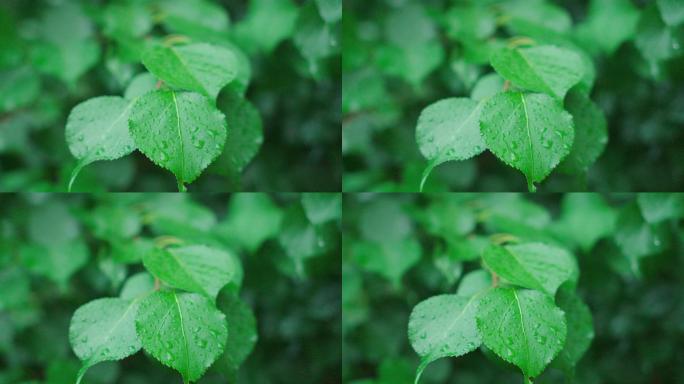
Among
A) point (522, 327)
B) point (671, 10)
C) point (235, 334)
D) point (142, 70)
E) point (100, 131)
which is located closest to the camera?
point (522, 327)

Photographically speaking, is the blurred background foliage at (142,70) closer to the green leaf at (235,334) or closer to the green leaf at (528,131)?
the green leaf at (235,334)

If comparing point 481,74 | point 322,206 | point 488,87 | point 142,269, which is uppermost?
point 488,87

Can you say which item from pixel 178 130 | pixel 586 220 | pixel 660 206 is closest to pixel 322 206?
pixel 178 130

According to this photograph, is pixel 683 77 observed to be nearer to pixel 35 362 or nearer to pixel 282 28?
pixel 282 28

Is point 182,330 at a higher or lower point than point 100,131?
lower

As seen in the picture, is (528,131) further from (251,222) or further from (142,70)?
(142,70)

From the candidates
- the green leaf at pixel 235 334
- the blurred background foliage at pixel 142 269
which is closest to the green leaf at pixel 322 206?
the blurred background foliage at pixel 142 269
